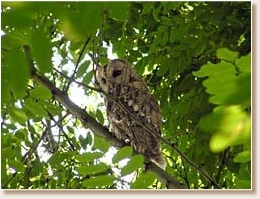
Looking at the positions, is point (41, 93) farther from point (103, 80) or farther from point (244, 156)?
point (103, 80)

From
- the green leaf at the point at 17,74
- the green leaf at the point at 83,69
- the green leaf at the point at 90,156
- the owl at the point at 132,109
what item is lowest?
the green leaf at the point at 90,156

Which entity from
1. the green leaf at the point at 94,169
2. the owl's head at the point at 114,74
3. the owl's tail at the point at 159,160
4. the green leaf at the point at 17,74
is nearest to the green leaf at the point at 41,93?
the green leaf at the point at 94,169

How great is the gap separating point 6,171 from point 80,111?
0.29 meters

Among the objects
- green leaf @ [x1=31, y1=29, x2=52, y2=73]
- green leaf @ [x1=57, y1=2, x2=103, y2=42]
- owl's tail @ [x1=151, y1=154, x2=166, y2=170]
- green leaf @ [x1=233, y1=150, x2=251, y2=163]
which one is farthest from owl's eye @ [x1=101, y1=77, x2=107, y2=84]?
green leaf @ [x1=57, y1=2, x2=103, y2=42]

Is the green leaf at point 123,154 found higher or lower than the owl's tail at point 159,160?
lower

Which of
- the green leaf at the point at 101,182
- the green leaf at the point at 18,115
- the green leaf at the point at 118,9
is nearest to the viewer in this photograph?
the green leaf at the point at 118,9

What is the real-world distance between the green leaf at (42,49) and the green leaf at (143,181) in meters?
0.48

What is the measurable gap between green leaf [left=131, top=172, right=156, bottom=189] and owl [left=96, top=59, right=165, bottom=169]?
830 millimetres

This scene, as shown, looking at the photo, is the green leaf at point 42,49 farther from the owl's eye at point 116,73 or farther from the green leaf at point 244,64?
the owl's eye at point 116,73

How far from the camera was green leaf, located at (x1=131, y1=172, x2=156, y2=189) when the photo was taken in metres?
1.33

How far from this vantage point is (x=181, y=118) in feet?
8.36

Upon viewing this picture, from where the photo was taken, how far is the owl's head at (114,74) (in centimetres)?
263

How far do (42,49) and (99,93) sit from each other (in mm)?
1354

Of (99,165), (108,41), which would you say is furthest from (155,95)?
(99,165)
